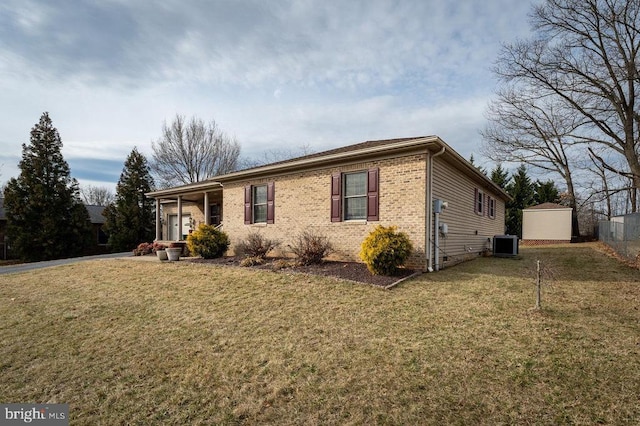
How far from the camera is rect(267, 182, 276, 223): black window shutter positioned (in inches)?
471

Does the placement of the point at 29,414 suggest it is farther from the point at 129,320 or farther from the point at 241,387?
the point at 129,320

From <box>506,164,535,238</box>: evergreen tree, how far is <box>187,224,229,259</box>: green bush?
83.0 feet

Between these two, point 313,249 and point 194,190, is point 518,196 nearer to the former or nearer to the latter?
point 313,249

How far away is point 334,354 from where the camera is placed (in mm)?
4078

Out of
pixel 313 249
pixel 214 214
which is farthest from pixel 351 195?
pixel 214 214

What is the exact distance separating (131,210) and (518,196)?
31.6 meters

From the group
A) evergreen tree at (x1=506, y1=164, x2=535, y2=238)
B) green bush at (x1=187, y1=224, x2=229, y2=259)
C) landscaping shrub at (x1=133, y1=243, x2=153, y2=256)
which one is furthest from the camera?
evergreen tree at (x1=506, y1=164, x2=535, y2=238)

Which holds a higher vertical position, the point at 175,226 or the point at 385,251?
the point at 175,226

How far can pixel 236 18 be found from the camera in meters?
8.33

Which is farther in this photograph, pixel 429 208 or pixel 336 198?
pixel 336 198

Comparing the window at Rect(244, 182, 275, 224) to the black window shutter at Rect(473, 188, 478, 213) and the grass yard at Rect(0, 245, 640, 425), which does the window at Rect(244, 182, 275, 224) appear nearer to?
the grass yard at Rect(0, 245, 640, 425)

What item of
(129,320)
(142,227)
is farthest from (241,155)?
(129,320)

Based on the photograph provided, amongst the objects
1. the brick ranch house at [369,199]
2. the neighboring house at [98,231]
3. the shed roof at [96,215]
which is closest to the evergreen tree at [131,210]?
the neighboring house at [98,231]

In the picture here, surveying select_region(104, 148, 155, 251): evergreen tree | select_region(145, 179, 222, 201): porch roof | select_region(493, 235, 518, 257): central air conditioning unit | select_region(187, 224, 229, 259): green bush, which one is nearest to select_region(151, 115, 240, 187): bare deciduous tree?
select_region(104, 148, 155, 251): evergreen tree
